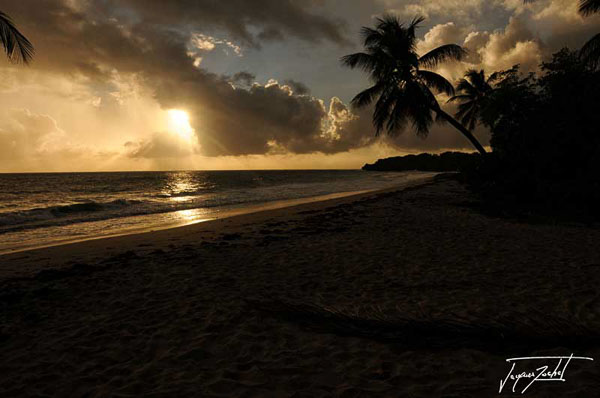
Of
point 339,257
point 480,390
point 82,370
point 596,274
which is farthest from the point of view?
point 339,257

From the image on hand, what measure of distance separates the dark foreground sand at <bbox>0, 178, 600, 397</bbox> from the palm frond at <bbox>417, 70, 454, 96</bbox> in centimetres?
1251

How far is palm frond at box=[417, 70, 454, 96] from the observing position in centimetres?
1783

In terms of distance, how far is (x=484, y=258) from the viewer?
21.2ft

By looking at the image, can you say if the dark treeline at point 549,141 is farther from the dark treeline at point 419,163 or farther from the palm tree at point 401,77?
the dark treeline at point 419,163

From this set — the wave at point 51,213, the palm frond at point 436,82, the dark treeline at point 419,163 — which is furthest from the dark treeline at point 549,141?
the dark treeline at point 419,163

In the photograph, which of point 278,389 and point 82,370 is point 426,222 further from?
point 82,370

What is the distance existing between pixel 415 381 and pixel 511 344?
53.4 inches

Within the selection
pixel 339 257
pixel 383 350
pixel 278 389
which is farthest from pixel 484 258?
pixel 278 389

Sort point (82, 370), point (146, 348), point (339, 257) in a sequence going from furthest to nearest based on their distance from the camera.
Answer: point (339, 257)
point (146, 348)
point (82, 370)
